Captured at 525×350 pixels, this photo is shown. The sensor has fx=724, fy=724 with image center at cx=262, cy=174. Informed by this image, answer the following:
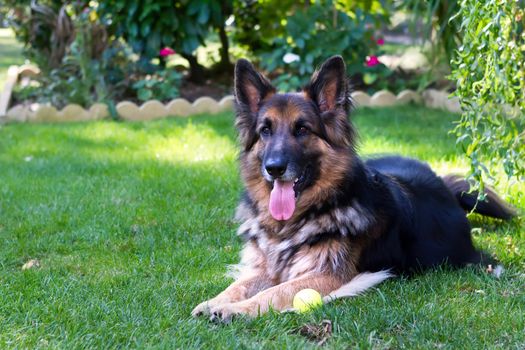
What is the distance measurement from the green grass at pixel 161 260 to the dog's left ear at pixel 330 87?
1.18 metres

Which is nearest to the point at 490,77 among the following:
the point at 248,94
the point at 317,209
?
the point at 317,209

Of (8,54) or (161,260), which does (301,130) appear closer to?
(161,260)

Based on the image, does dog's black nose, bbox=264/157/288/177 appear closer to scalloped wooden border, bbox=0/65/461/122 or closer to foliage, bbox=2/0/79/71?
scalloped wooden border, bbox=0/65/461/122

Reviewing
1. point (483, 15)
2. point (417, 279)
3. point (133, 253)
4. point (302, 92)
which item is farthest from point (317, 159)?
point (133, 253)

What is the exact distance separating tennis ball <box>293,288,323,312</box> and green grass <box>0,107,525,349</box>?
8 centimetres

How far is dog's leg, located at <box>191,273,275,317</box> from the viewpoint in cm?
395

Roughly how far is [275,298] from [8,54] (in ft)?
62.5

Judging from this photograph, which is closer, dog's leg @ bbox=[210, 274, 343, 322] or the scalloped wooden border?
dog's leg @ bbox=[210, 274, 343, 322]

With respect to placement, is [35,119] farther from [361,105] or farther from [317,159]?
[317,159]

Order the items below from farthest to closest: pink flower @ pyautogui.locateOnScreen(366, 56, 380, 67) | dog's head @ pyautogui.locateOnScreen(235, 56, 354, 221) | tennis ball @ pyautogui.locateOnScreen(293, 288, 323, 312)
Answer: pink flower @ pyautogui.locateOnScreen(366, 56, 380, 67), dog's head @ pyautogui.locateOnScreen(235, 56, 354, 221), tennis ball @ pyautogui.locateOnScreen(293, 288, 323, 312)

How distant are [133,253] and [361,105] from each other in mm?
6277

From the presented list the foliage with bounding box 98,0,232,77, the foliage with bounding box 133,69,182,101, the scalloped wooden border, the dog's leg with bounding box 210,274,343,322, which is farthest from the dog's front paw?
the foliage with bounding box 98,0,232,77

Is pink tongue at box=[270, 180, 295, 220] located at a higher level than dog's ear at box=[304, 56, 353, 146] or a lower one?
lower

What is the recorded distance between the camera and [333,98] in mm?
4520
